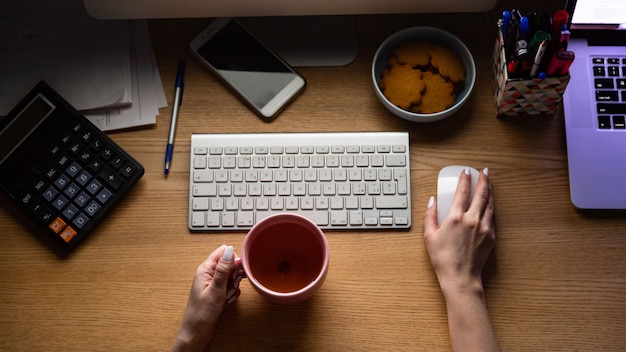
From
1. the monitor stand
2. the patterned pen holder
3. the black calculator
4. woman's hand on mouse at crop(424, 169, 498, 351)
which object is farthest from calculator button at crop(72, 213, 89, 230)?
the patterned pen holder

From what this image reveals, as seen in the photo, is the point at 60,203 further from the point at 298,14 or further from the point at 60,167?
the point at 298,14

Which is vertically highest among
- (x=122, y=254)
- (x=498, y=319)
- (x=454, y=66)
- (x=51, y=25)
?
(x=51, y=25)

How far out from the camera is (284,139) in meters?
0.84

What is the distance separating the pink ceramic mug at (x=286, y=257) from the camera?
27.2 inches

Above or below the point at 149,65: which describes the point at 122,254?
below

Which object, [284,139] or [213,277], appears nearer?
[213,277]

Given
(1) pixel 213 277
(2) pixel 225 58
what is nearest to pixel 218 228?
(1) pixel 213 277

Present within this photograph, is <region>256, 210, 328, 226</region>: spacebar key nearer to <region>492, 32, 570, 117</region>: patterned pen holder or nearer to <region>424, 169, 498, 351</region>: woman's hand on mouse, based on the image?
<region>424, 169, 498, 351</region>: woman's hand on mouse

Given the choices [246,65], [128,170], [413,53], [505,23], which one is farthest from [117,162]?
[505,23]

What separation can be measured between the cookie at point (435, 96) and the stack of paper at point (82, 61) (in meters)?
0.40

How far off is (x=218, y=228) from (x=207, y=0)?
1.09 ft

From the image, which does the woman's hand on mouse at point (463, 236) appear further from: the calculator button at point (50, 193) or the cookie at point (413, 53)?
the calculator button at point (50, 193)

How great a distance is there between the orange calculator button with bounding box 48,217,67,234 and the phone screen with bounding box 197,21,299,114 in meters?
0.32

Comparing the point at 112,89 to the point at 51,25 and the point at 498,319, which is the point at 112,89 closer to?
the point at 51,25
